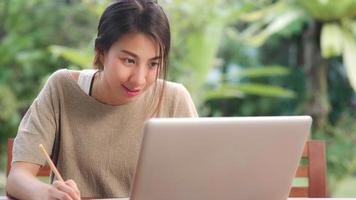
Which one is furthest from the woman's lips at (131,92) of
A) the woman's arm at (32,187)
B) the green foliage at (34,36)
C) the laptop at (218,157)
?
the green foliage at (34,36)

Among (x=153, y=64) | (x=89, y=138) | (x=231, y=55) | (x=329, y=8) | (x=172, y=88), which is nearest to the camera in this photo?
(x=153, y=64)

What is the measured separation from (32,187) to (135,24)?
0.40 m

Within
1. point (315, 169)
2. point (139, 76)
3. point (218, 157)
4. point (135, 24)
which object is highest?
point (135, 24)

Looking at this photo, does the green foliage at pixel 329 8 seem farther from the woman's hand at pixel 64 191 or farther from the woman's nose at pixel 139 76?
the woman's hand at pixel 64 191

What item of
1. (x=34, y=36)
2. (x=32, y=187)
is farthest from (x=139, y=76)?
(x=34, y=36)

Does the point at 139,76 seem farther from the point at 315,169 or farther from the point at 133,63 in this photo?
the point at 315,169

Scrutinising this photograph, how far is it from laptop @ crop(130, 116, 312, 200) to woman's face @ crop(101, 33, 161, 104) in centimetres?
35

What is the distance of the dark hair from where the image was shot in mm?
1440

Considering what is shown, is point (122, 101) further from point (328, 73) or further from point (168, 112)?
point (328, 73)

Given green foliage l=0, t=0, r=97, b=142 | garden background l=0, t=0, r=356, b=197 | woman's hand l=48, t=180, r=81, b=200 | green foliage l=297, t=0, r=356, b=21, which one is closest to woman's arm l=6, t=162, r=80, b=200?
woman's hand l=48, t=180, r=81, b=200

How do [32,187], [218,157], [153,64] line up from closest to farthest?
1. [218,157]
2. [32,187]
3. [153,64]

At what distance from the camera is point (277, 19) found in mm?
4734

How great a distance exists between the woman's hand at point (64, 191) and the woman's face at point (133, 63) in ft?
1.07

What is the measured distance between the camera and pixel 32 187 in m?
1.34
